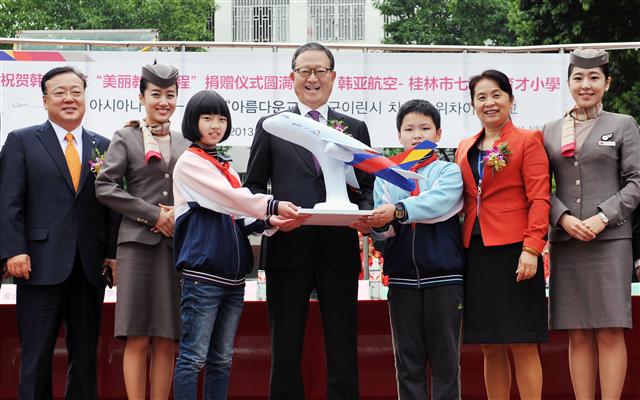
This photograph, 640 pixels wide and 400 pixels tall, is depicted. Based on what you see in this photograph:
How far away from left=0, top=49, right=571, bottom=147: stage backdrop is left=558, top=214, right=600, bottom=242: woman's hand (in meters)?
2.57

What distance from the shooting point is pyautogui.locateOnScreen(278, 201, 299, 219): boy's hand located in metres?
3.63

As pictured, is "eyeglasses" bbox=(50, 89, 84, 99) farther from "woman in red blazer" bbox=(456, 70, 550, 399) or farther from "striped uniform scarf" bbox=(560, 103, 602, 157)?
"striped uniform scarf" bbox=(560, 103, 602, 157)

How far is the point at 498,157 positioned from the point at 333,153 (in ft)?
2.43

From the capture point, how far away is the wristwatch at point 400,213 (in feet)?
12.5

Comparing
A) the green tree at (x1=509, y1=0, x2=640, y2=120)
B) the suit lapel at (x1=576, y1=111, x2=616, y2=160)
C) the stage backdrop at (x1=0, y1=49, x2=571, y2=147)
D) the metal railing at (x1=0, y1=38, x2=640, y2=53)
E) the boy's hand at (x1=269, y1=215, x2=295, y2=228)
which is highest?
the green tree at (x1=509, y1=0, x2=640, y2=120)

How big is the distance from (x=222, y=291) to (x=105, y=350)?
5.28 feet

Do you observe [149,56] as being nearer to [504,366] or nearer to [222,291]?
[222,291]

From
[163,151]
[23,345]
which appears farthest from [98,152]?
[23,345]

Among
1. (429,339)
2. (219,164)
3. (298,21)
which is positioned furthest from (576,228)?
(298,21)

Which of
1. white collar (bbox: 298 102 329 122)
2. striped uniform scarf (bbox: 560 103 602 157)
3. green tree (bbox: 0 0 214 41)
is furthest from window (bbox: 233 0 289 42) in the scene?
white collar (bbox: 298 102 329 122)

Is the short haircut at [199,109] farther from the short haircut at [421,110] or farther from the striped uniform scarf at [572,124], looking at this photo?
the striped uniform scarf at [572,124]

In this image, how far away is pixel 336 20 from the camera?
3038cm

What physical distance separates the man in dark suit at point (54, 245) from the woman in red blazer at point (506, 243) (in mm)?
1674

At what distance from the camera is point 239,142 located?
21.2ft
